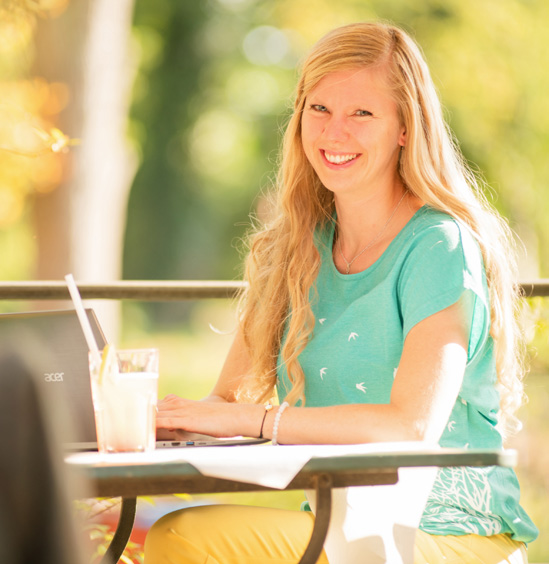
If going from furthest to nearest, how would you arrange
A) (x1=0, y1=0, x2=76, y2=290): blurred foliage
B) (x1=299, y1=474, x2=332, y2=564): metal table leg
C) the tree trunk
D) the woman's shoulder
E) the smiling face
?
the tree trunk, (x1=0, y1=0, x2=76, y2=290): blurred foliage, the smiling face, the woman's shoulder, (x1=299, y1=474, x2=332, y2=564): metal table leg

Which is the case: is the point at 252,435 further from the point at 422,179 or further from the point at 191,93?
the point at 191,93

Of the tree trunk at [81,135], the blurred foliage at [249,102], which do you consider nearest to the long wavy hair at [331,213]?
the tree trunk at [81,135]

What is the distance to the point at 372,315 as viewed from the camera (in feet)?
6.05

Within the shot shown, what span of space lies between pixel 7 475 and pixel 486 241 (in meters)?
1.41

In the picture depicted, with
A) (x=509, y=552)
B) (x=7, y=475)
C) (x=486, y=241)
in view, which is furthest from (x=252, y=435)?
(x=7, y=475)

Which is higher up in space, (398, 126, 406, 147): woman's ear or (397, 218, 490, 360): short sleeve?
(398, 126, 406, 147): woman's ear

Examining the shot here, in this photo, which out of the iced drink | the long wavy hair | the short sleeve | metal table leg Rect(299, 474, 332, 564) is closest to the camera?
metal table leg Rect(299, 474, 332, 564)

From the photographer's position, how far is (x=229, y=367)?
7.09 ft

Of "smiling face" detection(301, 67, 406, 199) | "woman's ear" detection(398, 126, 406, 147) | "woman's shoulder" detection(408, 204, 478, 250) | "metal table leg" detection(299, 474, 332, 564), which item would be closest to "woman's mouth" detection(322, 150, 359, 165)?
"smiling face" detection(301, 67, 406, 199)

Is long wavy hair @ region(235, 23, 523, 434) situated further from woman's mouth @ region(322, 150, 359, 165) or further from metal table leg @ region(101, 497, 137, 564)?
metal table leg @ region(101, 497, 137, 564)

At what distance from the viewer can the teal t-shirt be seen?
1.68 meters

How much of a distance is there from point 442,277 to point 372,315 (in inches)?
7.7

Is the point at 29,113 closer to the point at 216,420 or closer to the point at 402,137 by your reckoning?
the point at 402,137

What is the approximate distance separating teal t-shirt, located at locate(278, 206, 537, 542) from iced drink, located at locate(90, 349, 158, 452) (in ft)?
1.76
